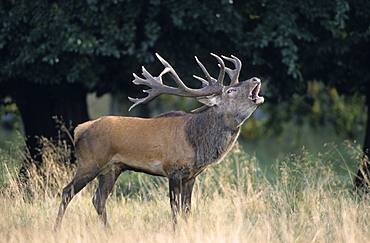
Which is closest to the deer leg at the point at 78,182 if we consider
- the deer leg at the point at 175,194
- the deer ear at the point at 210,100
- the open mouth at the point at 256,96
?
the deer leg at the point at 175,194

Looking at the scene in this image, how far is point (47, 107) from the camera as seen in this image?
455 inches

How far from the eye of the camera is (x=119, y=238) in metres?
6.17

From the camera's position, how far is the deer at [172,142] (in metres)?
7.10

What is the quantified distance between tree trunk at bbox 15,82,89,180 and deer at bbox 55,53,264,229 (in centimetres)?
406

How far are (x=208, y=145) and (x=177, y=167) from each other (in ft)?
1.48

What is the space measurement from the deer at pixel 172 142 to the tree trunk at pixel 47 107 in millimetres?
4062

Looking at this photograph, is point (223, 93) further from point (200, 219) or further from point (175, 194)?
point (200, 219)

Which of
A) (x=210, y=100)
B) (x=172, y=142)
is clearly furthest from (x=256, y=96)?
(x=172, y=142)

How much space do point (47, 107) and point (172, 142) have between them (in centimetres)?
503

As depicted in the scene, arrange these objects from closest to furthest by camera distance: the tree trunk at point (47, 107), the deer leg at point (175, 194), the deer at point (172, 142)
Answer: the deer leg at point (175, 194)
the deer at point (172, 142)
the tree trunk at point (47, 107)

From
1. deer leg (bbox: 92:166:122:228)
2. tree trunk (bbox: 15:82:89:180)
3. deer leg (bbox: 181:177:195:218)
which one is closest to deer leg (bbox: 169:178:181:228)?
deer leg (bbox: 181:177:195:218)

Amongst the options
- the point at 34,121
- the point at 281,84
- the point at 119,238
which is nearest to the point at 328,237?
the point at 119,238

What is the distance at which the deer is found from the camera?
7098 millimetres

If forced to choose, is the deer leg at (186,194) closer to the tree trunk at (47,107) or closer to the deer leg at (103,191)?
the deer leg at (103,191)
